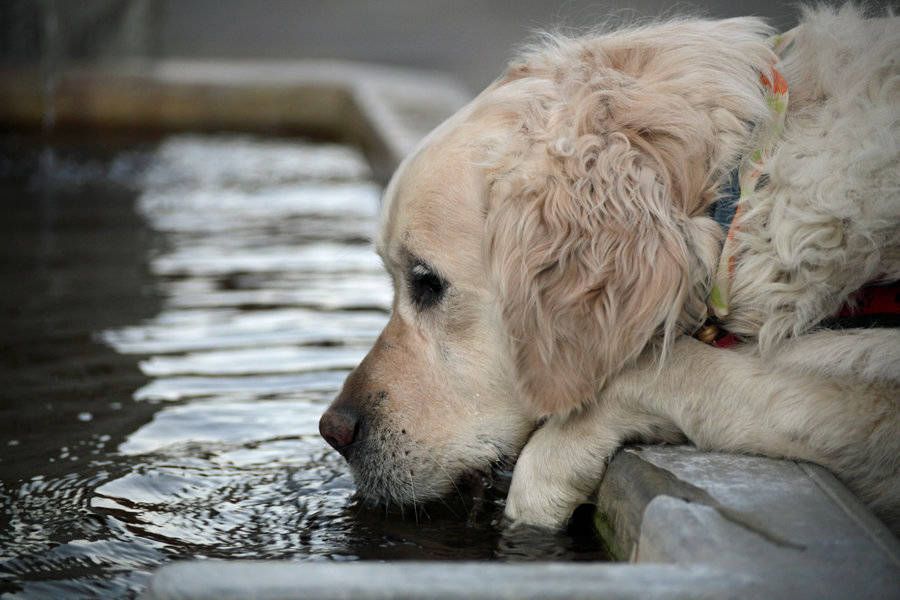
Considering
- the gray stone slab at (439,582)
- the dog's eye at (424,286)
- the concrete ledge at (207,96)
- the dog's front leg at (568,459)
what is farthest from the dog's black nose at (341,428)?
the concrete ledge at (207,96)

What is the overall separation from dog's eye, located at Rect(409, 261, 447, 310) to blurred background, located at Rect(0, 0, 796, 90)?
674 centimetres

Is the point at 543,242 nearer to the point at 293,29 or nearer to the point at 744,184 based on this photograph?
the point at 744,184

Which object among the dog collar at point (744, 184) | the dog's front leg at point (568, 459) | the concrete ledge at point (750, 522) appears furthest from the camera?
the dog's front leg at point (568, 459)

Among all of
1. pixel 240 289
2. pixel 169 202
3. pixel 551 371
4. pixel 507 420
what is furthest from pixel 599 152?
pixel 169 202

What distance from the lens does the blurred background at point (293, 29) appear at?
12.2 m

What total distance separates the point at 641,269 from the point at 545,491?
66 centimetres

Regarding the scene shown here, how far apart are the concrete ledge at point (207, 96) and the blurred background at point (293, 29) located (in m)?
0.62

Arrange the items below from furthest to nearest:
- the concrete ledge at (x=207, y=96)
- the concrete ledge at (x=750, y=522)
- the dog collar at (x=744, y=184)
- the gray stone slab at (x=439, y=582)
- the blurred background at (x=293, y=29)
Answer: the blurred background at (x=293, y=29), the concrete ledge at (x=207, y=96), the dog collar at (x=744, y=184), the concrete ledge at (x=750, y=522), the gray stone slab at (x=439, y=582)

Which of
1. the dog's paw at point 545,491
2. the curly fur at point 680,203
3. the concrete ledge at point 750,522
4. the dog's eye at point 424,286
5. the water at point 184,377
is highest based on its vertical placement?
the curly fur at point 680,203

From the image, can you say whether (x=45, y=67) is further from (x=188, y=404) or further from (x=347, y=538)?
(x=347, y=538)

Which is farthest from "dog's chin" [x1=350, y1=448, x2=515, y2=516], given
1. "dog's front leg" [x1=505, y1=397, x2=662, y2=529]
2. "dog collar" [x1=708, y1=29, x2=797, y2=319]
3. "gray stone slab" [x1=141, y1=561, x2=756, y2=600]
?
"gray stone slab" [x1=141, y1=561, x2=756, y2=600]

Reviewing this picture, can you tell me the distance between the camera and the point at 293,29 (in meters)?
19.0

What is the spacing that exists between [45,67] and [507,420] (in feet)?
31.6

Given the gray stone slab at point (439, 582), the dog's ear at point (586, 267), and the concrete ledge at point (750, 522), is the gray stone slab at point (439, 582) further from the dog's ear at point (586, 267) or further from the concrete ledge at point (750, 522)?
the dog's ear at point (586, 267)
